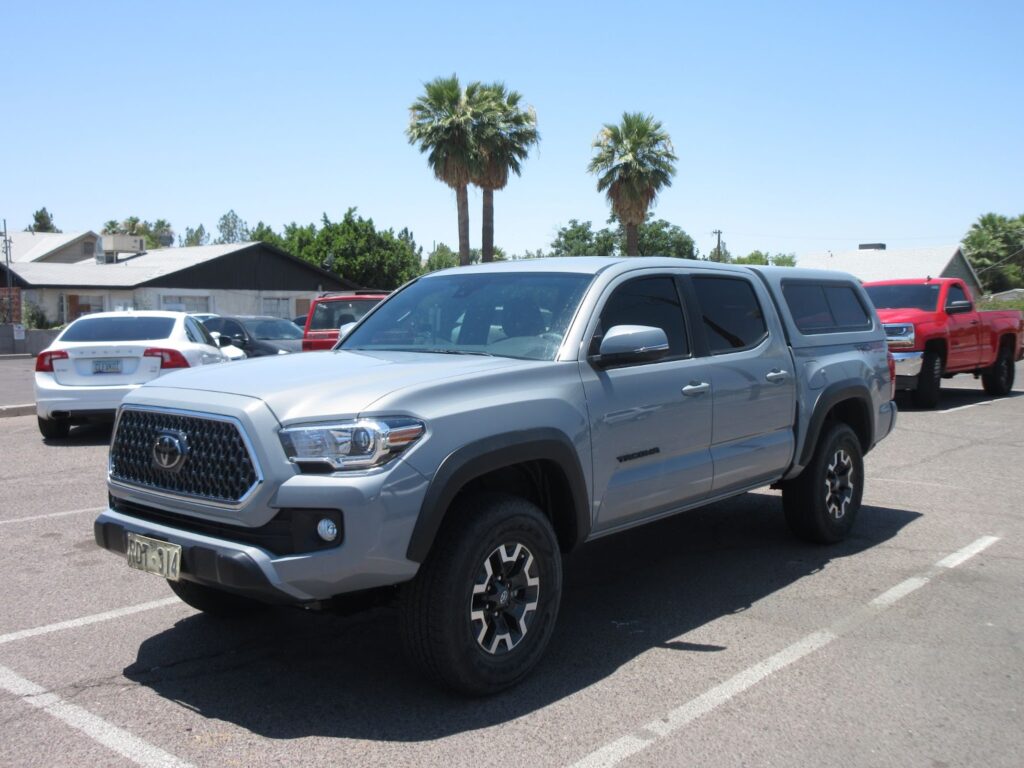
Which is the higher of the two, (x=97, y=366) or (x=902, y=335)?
(x=902, y=335)

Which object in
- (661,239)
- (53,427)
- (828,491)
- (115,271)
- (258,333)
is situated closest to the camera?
(828,491)

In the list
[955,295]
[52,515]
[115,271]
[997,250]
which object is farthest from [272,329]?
[997,250]

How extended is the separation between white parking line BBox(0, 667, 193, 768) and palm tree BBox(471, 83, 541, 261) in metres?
30.0

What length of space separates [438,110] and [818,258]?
40641mm

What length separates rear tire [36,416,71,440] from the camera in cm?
1180

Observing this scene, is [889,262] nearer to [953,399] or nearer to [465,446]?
[953,399]

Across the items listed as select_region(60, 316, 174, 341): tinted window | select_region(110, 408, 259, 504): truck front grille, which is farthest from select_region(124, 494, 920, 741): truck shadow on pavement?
select_region(60, 316, 174, 341): tinted window

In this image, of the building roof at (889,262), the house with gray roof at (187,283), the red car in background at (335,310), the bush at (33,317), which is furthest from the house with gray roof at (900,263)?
the red car in background at (335,310)

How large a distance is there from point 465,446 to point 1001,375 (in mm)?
15751

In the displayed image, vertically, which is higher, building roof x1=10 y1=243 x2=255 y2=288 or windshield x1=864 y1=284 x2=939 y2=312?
building roof x1=10 y1=243 x2=255 y2=288

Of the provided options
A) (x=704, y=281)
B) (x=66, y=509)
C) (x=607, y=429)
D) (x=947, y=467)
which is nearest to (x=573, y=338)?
(x=607, y=429)

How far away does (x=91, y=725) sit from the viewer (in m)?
3.91

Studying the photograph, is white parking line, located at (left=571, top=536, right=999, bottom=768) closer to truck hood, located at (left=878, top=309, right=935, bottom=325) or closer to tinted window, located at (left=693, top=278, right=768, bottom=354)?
tinted window, located at (left=693, top=278, right=768, bottom=354)

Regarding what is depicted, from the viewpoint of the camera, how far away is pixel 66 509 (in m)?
7.96
